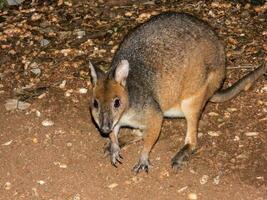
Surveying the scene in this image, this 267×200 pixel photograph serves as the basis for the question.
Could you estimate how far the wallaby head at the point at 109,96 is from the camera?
5.61 m

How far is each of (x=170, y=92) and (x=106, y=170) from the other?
3.62 feet

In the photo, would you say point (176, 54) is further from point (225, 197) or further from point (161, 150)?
point (225, 197)

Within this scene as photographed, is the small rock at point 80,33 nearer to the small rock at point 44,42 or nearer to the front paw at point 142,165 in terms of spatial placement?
the small rock at point 44,42

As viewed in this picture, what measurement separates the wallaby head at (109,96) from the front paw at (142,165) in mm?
514

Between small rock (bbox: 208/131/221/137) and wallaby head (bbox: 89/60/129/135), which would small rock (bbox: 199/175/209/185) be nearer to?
small rock (bbox: 208/131/221/137)

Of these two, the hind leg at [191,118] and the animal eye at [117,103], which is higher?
the animal eye at [117,103]

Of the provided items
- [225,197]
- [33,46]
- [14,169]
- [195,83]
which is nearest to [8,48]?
[33,46]

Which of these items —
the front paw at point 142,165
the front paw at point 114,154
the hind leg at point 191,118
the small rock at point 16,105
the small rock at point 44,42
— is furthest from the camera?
the small rock at point 44,42

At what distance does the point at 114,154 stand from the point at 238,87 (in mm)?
1716

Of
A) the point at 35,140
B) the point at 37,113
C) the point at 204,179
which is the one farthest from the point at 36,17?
the point at 204,179

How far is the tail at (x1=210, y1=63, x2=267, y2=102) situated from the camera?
21.8ft

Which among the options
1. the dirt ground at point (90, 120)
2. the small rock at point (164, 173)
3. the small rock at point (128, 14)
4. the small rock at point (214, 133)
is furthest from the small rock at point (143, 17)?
the small rock at point (164, 173)

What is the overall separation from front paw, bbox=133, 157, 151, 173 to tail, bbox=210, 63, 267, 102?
48.0 inches

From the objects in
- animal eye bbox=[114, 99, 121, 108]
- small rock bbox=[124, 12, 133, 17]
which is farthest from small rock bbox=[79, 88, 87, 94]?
small rock bbox=[124, 12, 133, 17]
